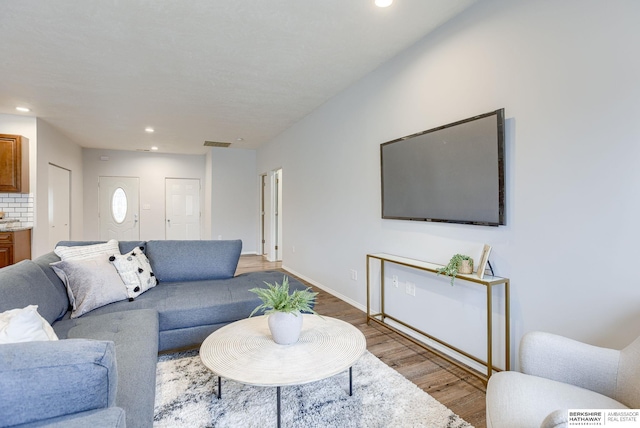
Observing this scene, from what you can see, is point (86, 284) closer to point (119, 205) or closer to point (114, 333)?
point (114, 333)

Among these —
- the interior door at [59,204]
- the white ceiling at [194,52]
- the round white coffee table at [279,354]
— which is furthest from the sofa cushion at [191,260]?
the interior door at [59,204]

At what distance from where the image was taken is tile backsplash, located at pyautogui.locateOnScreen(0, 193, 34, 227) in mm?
4695

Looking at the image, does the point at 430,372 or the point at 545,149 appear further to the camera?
the point at 430,372

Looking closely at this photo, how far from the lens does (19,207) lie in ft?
15.5

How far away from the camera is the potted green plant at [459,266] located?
2.19 meters

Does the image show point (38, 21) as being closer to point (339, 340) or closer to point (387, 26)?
point (387, 26)

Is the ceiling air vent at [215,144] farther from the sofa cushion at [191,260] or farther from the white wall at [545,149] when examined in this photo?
the white wall at [545,149]

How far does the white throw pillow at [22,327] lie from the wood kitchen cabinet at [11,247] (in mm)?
4310

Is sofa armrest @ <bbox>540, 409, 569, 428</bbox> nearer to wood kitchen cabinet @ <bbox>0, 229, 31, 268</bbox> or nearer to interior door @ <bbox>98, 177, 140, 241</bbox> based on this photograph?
wood kitchen cabinet @ <bbox>0, 229, 31, 268</bbox>

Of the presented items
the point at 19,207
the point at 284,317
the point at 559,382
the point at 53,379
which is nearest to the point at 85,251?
the point at 284,317

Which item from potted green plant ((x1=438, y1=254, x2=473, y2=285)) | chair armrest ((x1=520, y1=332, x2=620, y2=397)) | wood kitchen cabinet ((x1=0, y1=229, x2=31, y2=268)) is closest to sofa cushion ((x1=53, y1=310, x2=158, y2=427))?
chair armrest ((x1=520, y1=332, x2=620, y2=397))

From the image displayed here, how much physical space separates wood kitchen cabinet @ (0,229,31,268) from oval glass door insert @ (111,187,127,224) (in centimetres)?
326

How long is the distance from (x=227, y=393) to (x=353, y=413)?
77cm

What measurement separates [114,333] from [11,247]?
3867 mm
